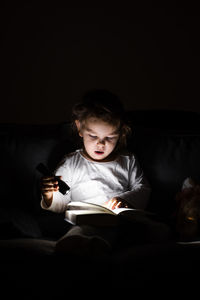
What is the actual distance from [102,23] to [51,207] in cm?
122

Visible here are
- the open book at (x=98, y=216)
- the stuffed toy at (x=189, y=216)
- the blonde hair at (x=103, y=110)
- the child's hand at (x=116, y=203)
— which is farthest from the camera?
the blonde hair at (x=103, y=110)

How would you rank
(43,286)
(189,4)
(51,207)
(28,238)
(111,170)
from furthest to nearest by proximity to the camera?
(189,4)
(111,170)
(51,207)
(28,238)
(43,286)

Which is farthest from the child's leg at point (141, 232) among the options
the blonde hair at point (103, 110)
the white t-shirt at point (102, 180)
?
the blonde hair at point (103, 110)

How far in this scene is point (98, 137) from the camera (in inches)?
54.4

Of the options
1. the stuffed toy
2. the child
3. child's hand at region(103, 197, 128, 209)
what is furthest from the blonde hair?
the stuffed toy

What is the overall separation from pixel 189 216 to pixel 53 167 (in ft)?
2.15

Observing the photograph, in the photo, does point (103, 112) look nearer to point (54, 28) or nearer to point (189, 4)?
point (54, 28)

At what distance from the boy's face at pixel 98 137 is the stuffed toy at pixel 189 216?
379 millimetres

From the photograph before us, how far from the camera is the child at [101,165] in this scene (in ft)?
4.52

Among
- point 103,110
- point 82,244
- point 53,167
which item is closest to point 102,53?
point 103,110

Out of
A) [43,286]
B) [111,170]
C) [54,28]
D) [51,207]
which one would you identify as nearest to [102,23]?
[54,28]

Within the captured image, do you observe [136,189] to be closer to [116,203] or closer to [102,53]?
[116,203]

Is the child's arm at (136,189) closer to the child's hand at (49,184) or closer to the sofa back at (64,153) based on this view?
the sofa back at (64,153)

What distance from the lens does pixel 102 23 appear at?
6.64 feet
